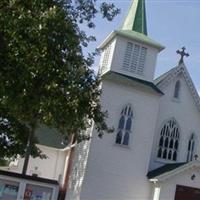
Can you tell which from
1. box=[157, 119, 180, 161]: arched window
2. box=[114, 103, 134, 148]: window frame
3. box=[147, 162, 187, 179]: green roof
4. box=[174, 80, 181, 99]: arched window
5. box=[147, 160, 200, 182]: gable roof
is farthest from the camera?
box=[174, 80, 181, 99]: arched window

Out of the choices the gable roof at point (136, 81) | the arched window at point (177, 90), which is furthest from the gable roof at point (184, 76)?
the gable roof at point (136, 81)

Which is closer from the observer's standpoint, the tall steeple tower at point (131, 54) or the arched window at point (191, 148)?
the tall steeple tower at point (131, 54)

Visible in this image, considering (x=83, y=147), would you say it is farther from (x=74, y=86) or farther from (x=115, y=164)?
(x=74, y=86)

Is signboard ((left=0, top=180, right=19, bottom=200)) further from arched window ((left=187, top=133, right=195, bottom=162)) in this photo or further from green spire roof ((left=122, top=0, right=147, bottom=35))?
green spire roof ((left=122, top=0, right=147, bottom=35))

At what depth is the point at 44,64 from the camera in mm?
16141

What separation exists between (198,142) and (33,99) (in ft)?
59.6

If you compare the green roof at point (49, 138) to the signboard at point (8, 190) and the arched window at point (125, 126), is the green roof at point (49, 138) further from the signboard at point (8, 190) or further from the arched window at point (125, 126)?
the signboard at point (8, 190)

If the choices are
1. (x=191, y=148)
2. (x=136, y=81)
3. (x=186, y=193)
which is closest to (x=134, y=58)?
(x=136, y=81)

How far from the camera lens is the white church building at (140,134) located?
93.7ft

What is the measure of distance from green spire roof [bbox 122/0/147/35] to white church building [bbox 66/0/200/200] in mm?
94

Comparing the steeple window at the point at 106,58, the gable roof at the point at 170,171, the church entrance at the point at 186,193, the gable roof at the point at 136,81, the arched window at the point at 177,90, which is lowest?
the church entrance at the point at 186,193

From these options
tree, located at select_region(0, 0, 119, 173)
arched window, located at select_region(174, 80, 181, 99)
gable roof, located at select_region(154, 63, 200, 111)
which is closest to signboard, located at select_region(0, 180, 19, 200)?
tree, located at select_region(0, 0, 119, 173)

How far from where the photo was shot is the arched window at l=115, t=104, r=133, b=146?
96.1 ft

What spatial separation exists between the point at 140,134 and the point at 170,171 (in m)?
2.91
